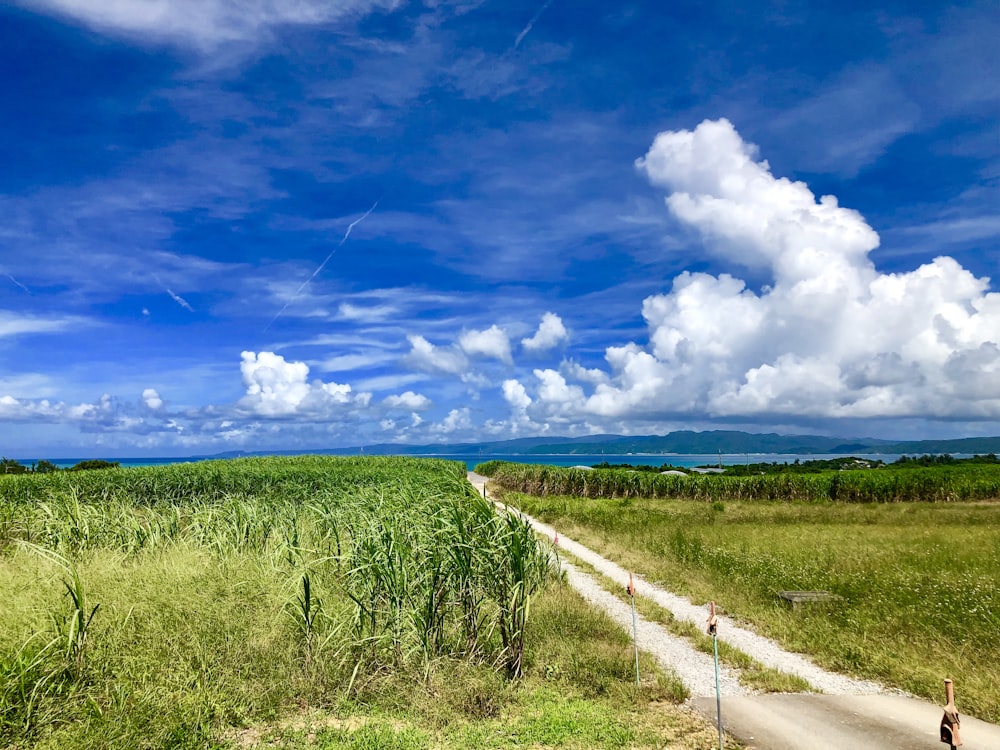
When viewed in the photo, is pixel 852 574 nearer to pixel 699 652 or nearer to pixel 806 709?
pixel 699 652

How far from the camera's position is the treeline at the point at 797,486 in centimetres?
3797

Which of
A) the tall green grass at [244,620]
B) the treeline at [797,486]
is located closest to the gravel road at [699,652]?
the tall green grass at [244,620]

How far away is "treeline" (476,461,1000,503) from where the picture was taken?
37969 mm

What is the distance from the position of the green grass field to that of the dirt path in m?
0.52

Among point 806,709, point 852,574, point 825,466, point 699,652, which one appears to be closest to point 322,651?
point 699,652

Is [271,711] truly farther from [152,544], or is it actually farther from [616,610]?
[616,610]

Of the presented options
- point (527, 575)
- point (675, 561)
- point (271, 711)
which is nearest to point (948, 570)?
point (675, 561)

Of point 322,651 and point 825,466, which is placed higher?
point 322,651

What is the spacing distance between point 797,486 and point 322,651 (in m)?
37.7

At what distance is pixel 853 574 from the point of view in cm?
1523

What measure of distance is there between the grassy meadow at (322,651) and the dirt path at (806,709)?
64 centimetres

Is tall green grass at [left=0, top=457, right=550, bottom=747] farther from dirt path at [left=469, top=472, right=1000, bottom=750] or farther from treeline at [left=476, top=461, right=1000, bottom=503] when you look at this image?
treeline at [left=476, top=461, right=1000, bottom=503]

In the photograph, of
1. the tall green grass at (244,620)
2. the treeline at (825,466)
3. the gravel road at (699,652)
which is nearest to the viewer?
the tall green grass at (244,620)

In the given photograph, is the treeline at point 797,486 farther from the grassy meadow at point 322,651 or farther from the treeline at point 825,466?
the grassy meadow at point 322,651
